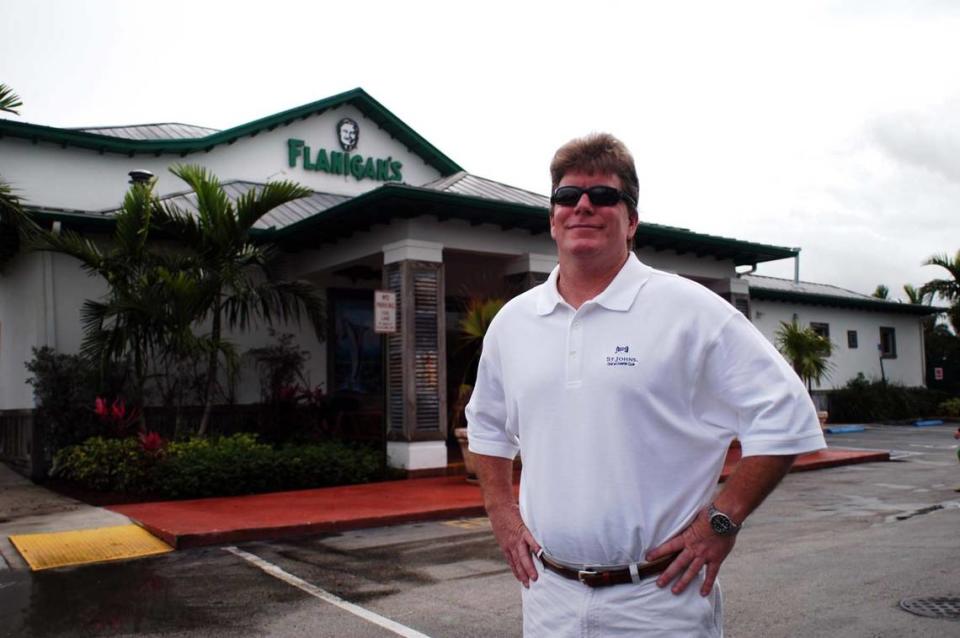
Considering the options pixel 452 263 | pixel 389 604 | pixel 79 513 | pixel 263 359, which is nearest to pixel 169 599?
pixel 389 604

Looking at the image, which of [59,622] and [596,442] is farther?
[59,622]

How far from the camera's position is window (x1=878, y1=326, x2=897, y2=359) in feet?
97.3

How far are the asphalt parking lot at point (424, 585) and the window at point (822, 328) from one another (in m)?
18.1

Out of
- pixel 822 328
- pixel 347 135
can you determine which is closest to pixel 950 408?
pixel 822 328

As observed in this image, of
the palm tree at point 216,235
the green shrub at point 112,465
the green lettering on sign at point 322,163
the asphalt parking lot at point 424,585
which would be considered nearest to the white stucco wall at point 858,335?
the green lettering on sign at point 322,163

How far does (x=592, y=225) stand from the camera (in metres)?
2.38

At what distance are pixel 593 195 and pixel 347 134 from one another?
1762 centimetres

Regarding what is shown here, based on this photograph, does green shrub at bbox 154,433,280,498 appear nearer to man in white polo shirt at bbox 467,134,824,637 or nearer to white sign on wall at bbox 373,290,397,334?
white sign on wall at bbox 373,290,397,334

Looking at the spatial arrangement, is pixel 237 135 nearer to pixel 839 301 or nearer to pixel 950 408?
pixel 839 301

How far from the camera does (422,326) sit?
1281 cm

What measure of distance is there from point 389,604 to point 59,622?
6.87 feet

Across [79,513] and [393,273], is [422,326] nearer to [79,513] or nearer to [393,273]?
[393,273]

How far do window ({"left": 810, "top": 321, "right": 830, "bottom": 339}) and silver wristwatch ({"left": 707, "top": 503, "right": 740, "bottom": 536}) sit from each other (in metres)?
26.0

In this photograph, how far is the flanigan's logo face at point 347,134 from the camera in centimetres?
1917
